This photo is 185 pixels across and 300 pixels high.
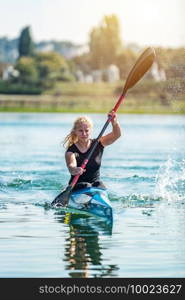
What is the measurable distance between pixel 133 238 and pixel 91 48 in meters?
116

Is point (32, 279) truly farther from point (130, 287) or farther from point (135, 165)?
point (135, 165)

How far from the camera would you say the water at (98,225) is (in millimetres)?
10055

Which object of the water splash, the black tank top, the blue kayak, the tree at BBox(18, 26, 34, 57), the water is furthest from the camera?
the tree at BBox(18, 26, 34, 57)

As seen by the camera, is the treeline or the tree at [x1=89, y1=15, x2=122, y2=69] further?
the tree at [x1=89, y1=15, x2=122, y2=69]

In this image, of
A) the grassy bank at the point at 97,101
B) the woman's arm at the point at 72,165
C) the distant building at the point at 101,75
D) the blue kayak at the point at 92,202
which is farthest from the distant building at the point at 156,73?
the woman's arm at the point at 72,165

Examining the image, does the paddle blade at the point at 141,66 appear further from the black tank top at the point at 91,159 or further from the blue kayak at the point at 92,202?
the blue kayak at the point at 92,202

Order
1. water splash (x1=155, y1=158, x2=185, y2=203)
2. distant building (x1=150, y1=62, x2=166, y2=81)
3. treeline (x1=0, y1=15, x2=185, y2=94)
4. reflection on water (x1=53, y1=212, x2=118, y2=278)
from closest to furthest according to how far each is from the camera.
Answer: reflection on water (x1=53, y1=212, x2=118, y2=278), water splash (x1=155, y1=158, x2=185, y2=203), distant building (x1=150, y1=62, x2=166, y2=81), treeline (x1=0, y1=15, x2=185, y2=94)

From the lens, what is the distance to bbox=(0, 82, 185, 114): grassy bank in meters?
72.3

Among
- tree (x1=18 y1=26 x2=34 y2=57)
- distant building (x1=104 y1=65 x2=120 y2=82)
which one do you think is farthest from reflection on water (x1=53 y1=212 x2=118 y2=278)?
tree (x1=18 y1=26 x2=34 y2=57)

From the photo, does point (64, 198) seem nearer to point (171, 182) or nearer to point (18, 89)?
point (171, 182)

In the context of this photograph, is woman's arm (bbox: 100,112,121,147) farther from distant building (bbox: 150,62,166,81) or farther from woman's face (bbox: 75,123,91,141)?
distant building (bbox: 150,62,166,81)

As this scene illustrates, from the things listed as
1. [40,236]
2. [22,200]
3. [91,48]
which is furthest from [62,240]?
[91,48]

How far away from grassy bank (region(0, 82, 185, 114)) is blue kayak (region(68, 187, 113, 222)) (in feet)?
157

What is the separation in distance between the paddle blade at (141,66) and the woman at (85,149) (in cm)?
147
